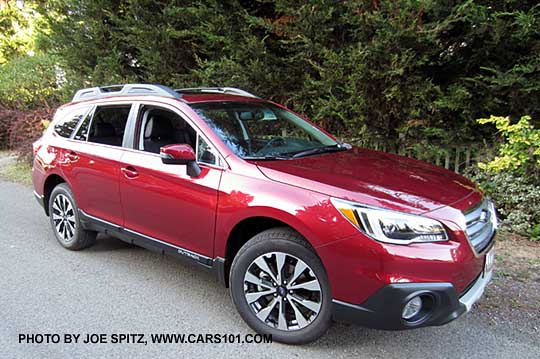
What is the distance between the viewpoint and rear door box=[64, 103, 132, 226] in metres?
3.96

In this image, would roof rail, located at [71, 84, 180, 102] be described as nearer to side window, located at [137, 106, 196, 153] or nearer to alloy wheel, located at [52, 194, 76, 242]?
side window, located at [137, 106, 196, 153]

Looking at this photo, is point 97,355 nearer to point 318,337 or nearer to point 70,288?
point 70,288

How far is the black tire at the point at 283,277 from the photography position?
2.70 metres

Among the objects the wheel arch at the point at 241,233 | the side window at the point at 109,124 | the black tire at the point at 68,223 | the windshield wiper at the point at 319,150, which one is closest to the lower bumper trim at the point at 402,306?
the wheel arch at the point at 241,233

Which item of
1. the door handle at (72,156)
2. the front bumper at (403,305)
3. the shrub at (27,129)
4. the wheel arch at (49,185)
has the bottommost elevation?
the shrub at (27,129)

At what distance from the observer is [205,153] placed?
3303 mm

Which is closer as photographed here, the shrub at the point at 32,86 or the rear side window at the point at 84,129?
the rear side window at the point at 84,129

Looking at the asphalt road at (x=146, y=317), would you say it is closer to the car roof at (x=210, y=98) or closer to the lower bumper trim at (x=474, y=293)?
the lower bumper trim at (x=474, y=293)

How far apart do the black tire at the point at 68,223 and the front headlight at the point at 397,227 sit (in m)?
3.23

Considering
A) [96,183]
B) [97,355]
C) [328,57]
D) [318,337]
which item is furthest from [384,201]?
[328,57]

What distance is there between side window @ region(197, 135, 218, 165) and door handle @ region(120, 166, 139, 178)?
27.1 inches

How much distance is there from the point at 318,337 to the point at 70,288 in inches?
91.0

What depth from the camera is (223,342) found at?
2.98 metres

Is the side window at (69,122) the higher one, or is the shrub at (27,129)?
the side window at (69,122)
